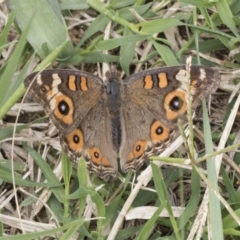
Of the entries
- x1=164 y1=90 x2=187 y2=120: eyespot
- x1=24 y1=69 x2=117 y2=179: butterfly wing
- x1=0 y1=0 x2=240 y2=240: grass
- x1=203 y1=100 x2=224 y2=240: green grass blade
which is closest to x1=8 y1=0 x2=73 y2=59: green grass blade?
x1=0 y1=0 x2=240 y2=240: grass

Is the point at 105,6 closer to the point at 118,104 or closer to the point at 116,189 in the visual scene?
the point at 118,104

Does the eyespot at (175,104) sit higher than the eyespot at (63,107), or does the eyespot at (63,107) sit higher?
the eyespot at (63,107)

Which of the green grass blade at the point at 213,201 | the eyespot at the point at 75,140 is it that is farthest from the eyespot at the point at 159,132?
the eyespot at the point at 75,140

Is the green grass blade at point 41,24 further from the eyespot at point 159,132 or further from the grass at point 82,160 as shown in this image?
the eyespot at point 159,132

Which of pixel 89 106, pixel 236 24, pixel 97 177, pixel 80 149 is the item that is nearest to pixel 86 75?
pixel 89 106

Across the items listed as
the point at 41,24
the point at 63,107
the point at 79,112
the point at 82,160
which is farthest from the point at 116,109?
the point at 41,24

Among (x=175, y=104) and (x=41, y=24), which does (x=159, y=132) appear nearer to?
(x=175, y=104)

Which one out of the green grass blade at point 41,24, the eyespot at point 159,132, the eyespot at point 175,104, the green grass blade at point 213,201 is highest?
the green grass blade at point 41,24
